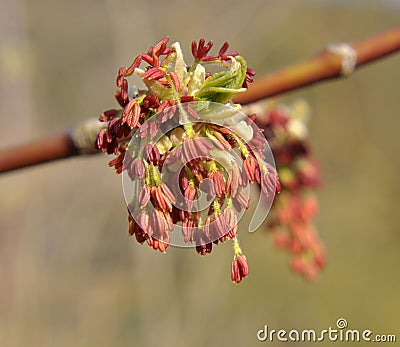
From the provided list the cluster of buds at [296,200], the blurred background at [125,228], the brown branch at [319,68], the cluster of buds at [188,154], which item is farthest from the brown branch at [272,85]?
the blurred background at [125,228]

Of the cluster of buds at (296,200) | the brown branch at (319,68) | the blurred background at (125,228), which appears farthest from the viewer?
the blurred background at (125,228)

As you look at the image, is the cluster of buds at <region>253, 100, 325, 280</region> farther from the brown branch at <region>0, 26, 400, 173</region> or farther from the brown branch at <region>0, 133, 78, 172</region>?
the brown branch at <region>0, 133, 78, 172</region>

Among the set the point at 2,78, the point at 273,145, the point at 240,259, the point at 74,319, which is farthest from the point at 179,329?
the point at 240,259

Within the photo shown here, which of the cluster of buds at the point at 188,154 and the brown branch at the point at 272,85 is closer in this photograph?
the cluster of buds at the point at 188,154

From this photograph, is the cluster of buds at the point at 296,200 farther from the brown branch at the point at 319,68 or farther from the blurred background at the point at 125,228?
the blurred background at the point at 125,228

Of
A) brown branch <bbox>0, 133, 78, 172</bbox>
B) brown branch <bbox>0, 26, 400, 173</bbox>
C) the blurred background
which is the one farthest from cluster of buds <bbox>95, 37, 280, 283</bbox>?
the blurred background

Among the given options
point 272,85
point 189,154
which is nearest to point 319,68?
point 272,85

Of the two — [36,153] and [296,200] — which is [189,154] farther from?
[296,200]
